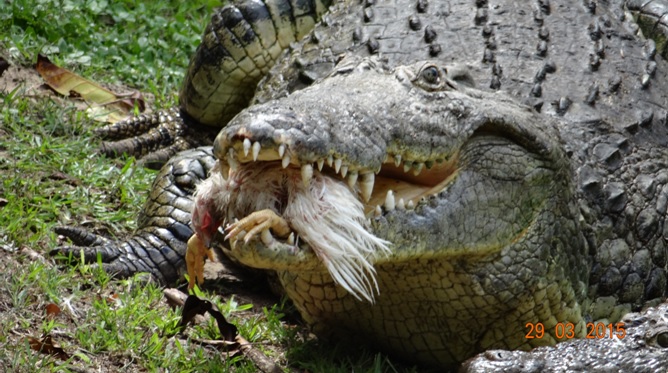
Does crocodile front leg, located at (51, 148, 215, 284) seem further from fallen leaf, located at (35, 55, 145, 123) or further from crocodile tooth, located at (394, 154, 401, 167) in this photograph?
crocodile tooth, located at (394, 154, 401, 167)

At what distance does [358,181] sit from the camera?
348 centimetres

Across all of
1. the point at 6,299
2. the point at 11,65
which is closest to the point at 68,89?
the point at 11,65

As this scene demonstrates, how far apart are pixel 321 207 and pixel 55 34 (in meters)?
4.25

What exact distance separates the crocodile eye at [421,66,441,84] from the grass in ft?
3.68

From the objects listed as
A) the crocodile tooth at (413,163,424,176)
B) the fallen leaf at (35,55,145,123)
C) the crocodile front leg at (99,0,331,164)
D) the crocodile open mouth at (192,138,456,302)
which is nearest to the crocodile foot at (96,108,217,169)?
the crocodile front leg at (99,0,331,164)

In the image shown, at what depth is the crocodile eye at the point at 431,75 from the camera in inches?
151

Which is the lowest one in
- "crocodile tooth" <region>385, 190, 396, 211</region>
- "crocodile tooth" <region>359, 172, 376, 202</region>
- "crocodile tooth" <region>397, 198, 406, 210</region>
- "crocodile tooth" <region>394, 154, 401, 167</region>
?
"crocodile tooth" <region>397, 198, 406, 210</region>

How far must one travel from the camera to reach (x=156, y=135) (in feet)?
20.8

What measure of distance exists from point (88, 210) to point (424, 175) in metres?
2.09

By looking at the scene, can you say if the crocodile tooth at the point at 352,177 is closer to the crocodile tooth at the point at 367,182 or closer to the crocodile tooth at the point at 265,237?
the crocodile tooth at the point at 367,182

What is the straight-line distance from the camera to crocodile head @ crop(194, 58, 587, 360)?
333 cm

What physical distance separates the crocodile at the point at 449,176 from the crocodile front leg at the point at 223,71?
0.13m

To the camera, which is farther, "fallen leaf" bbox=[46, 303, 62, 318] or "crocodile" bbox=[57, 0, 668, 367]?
"fallen leaf" bbox=[46, 303, 62, 318]

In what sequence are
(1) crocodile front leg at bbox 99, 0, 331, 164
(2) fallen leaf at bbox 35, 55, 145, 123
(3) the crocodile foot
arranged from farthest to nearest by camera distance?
(2) fallen leaf at bbox 35, 55, 145, 123
(3) the crocodile foot
(1) crocodile front leg at bbox 99, 0, 331, 164
